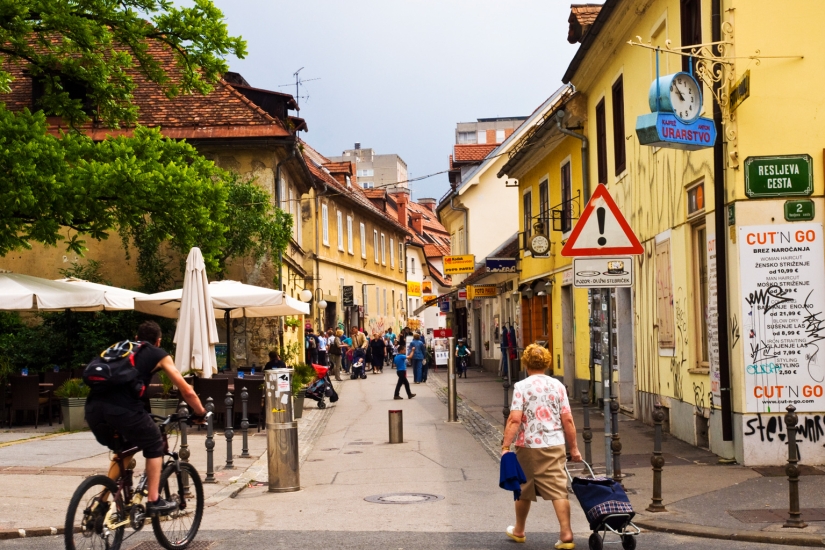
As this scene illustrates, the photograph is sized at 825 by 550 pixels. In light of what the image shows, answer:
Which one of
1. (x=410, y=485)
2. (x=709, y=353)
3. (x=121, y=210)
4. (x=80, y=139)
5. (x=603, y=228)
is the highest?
(x=80, y=139)

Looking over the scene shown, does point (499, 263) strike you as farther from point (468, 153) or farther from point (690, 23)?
point (468, 153)

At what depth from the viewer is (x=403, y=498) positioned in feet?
36.6

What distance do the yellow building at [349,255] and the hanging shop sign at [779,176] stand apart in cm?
2850

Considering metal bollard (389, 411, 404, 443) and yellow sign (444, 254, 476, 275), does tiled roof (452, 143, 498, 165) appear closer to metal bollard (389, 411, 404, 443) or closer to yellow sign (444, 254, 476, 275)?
yellow sign (444, 254, 476, 275)

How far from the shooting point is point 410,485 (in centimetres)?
1223

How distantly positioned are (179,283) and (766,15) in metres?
18.3

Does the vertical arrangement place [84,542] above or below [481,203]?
below

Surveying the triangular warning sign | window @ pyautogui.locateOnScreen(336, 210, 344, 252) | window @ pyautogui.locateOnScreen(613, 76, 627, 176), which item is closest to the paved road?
the triangular warning sign

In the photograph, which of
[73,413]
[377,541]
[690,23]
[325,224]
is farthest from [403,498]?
[325,224]

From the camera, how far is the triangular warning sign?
10391 mm

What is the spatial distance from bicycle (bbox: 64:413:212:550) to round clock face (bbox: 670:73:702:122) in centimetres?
677

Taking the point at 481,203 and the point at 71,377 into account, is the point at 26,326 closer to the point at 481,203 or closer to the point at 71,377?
the point at 71,377

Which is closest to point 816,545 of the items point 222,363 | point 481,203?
point 222,363

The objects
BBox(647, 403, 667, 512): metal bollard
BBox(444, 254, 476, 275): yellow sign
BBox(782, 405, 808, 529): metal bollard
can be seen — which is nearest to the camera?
BBox(782, 405, 808, 529): metal bollard
